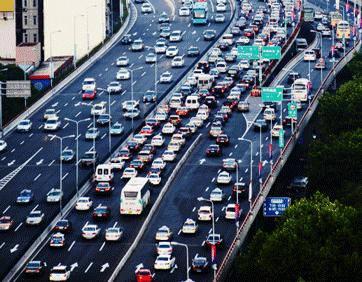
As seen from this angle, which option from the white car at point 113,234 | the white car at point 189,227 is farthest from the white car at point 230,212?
the white car at point 113,234

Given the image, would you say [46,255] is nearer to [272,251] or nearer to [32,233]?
[32,233]

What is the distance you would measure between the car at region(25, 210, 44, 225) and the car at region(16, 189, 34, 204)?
6.13m

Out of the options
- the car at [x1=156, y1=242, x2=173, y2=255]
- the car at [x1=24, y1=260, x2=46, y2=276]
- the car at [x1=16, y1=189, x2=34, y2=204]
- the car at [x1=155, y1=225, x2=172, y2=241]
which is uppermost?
the car at [x1=156, y1=242, x2=173, y2=255]

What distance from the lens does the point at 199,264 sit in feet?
564

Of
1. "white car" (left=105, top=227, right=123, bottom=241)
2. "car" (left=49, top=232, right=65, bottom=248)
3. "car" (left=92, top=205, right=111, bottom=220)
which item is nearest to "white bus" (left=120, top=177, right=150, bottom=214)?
"car" (left=92, top=205, right=111, bottom=220)

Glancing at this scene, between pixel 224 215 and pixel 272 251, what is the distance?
20787 millimetres

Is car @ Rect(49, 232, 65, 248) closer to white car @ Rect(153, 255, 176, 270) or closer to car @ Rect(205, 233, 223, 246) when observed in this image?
white car @ Rect(153, 255, 176, 270)

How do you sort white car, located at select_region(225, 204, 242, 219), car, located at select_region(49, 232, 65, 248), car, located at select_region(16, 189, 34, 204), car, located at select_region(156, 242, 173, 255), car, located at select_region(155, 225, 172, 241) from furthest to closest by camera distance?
car, located at select_region(16, 189, 34, 204), white car, located at select_region(225, 204, 242, 219), car, located at select_region(155, 225, 172, 241), car, located at select_region(49, 232, 65, 248), car, located at select_region(156, 242, 173, 255)

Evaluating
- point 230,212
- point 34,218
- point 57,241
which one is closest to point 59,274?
point 57,241

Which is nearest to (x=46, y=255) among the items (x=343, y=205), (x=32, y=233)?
(x=32, y=233)

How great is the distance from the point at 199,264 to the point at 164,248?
6.33 m

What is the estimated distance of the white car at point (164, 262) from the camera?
17300cm

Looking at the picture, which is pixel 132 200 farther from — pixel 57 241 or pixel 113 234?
pixel 57 241

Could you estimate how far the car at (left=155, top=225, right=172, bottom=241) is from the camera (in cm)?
18238
